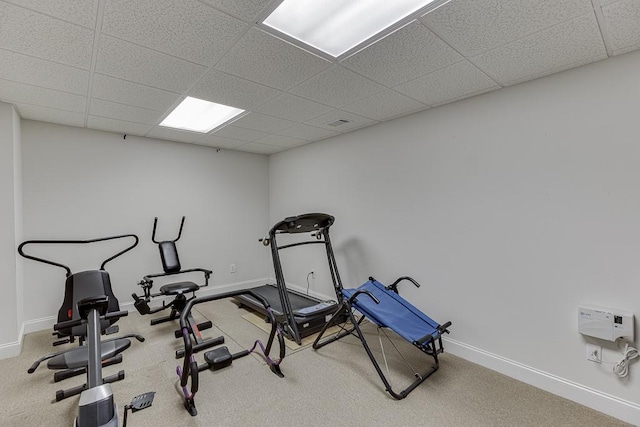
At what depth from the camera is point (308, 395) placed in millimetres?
2133

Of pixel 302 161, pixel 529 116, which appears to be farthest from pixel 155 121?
pixel 529 116

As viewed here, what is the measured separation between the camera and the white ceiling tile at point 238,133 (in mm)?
3584

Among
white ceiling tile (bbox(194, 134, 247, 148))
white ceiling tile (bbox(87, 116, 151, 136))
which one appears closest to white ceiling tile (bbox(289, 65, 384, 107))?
white ceiling tile (bbox(194, 134, 247, 148))

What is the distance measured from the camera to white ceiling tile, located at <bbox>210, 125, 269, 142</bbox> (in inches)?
141

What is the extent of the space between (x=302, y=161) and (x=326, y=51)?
2642 mm

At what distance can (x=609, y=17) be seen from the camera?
1.50 metres

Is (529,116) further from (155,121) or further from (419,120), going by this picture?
(155,121)

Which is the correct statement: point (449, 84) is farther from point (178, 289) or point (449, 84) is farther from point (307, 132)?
point (178, 289)

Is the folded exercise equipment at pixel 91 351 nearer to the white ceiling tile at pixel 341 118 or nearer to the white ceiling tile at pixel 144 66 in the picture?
the white ceiling tile at pixel 144 66

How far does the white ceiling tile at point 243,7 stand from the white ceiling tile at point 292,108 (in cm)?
102

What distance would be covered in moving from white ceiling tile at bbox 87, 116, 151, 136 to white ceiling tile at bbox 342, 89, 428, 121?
244 cm

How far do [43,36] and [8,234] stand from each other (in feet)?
6.54

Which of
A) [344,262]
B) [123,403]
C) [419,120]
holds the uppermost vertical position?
[419,120]

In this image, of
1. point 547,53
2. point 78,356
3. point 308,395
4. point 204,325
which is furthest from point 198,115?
point 547,53
